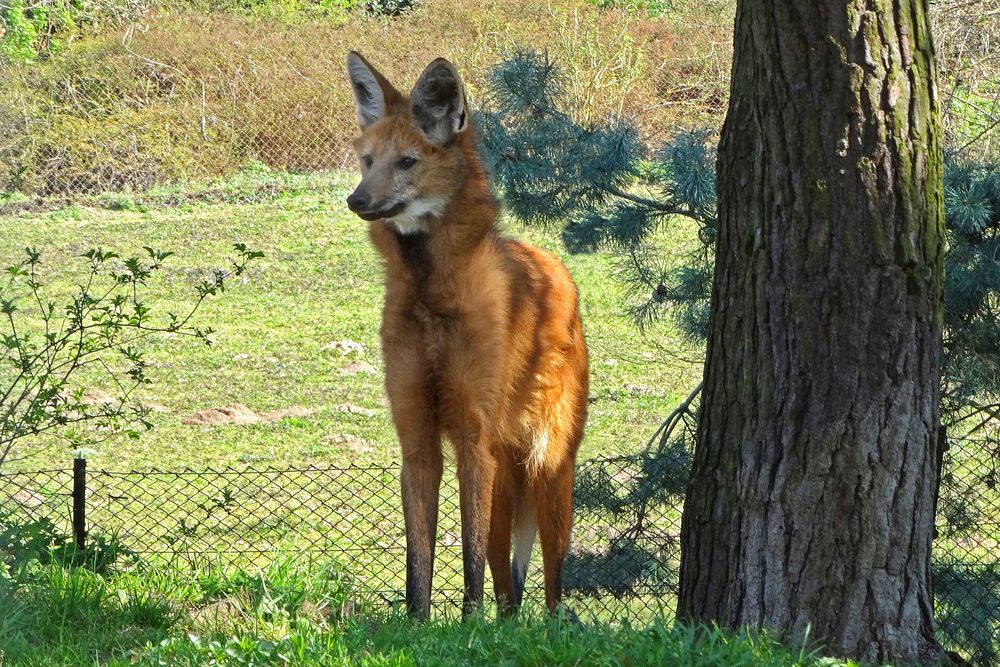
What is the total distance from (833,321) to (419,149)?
60.2 inches

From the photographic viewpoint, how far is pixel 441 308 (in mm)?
3883

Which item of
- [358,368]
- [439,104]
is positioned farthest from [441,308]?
[358,368]

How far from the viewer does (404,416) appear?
3.94 metres

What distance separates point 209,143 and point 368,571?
30.9 feet

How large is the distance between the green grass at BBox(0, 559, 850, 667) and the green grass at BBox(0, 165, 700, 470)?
2298mm

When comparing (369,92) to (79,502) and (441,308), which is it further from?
(79,502)

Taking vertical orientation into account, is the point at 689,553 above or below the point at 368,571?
above

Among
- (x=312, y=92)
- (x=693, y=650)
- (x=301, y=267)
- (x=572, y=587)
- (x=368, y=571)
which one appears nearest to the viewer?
(x=693, y=650)

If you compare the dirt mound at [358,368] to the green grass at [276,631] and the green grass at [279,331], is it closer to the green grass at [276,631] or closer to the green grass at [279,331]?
the green grass at [279,331]

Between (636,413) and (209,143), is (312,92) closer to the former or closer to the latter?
(209,143)

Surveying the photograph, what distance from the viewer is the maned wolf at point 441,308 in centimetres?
388

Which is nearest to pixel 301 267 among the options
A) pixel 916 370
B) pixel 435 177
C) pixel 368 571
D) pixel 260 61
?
pixel 260 61

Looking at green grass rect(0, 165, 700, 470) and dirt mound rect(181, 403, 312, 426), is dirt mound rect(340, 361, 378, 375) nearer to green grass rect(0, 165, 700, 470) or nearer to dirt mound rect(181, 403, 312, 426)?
green grass rect(0, 165, 700, 470)

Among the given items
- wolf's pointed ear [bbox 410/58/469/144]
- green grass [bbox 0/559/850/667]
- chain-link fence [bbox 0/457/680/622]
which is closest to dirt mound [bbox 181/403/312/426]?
chain-link fence [bbox 0/457/680/622]
